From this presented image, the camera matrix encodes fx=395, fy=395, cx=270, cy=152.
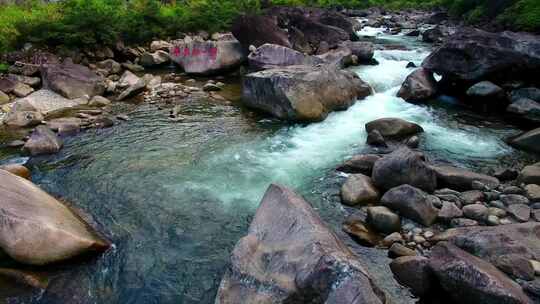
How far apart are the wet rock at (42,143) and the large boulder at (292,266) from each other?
6382 millimetres

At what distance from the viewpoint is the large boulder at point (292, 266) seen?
4.14 metres

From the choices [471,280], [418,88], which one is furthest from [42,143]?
[418,88]

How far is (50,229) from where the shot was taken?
17.9 feet

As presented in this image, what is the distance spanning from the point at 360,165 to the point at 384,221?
2244 millimetres

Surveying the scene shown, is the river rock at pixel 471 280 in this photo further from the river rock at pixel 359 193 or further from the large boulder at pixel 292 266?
the river rock at pixel 359 193

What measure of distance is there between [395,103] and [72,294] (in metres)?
11.0

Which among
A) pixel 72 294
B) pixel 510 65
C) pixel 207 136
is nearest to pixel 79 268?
pixel 72 294

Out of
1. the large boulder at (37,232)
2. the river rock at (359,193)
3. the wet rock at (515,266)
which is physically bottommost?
the large boulder at (37,232)

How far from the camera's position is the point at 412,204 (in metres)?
6.62

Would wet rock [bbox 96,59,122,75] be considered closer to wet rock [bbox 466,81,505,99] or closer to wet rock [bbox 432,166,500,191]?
wet rock [bbox 432,166,500,191]

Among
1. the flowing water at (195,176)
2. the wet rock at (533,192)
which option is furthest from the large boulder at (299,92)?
the wet rock at (533,192)

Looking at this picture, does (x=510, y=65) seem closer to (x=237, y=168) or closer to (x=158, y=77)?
(x=237, y=168)

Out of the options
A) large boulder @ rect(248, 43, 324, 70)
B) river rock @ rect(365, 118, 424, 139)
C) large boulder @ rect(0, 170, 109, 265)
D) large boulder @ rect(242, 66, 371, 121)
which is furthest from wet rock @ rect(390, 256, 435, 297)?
large boulder @ rect(248, 43, 324, 70)

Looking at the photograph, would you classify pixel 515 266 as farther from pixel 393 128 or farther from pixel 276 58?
pixel 276 58
